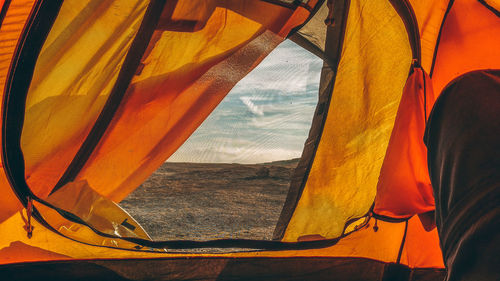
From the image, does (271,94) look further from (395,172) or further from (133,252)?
(133,252)

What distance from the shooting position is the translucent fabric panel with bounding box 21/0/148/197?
1389 millimetres

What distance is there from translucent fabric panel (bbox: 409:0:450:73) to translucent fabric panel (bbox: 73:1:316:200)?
20.8 inches

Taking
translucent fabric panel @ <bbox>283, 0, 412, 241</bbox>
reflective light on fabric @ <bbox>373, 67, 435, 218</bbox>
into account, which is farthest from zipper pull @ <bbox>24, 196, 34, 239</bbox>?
reflective light on fabric @ <bbox>373, 67, 435, 218</bbox>

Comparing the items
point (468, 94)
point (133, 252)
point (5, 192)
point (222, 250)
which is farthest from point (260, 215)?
point (468, 94)

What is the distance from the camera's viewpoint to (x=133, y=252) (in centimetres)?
170

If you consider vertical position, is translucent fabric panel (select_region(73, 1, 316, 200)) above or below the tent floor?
above

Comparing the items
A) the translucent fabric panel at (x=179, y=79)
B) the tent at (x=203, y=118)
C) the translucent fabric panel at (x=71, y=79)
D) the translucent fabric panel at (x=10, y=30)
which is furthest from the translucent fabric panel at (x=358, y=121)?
the translucent fabric panel at (x=10, y=30)

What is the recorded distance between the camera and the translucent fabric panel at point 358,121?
1.74m

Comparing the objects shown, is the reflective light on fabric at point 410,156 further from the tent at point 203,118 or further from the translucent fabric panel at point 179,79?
the translucent fabric panel at point 179,79

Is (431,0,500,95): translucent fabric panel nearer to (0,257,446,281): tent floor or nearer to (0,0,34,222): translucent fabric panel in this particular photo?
(0,257,446,281): tent floor

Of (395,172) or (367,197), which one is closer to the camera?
(395,172)

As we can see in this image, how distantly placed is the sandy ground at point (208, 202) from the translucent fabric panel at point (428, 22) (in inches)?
26.2

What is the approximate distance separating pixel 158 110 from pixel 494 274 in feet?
3.94

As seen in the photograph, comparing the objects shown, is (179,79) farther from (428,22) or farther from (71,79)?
(428,22)
